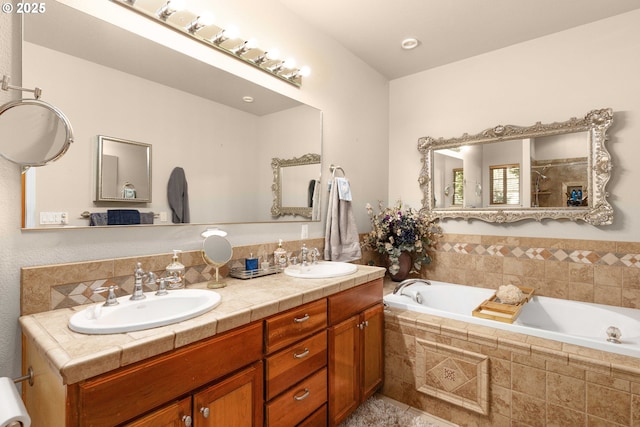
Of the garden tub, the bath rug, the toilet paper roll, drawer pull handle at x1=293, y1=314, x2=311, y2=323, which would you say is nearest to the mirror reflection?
the garden tub

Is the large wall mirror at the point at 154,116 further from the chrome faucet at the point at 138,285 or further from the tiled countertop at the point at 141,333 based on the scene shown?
the tiled countertop at the point at 141,333

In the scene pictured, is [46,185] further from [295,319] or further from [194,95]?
[295,319]

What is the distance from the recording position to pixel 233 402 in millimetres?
1189

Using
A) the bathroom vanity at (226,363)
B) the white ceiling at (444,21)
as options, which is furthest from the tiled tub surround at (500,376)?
the white ceiling at (444,21)

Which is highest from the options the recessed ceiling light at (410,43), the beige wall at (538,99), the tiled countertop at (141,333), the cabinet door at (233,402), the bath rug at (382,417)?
the recessed ceiling light at (410,43)

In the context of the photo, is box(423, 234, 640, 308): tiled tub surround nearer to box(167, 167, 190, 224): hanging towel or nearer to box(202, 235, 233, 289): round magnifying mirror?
box(202, 235, 233, 289): round magnifying mirror

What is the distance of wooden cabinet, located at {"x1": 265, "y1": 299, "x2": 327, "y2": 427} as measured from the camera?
4.42ft

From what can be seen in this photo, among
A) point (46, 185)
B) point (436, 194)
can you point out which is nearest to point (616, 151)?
point (436, 194)

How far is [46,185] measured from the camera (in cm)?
121

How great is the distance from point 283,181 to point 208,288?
2.93 ft

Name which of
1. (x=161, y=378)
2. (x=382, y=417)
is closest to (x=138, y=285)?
(x=161, y=378)

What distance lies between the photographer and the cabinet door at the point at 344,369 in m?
1.70

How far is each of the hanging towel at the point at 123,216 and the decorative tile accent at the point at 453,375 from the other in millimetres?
1813

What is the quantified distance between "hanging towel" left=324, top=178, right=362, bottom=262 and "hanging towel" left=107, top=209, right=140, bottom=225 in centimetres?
137
